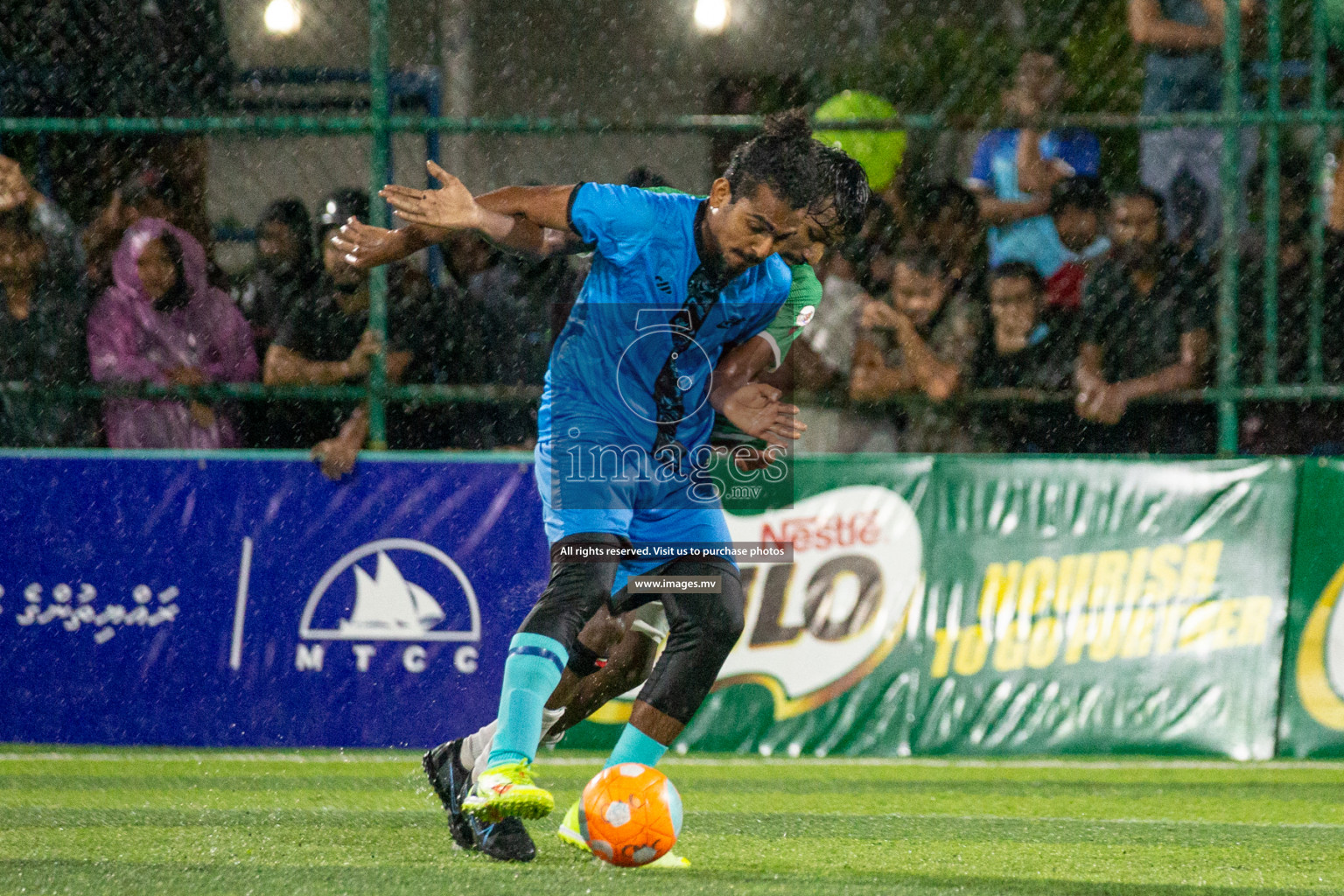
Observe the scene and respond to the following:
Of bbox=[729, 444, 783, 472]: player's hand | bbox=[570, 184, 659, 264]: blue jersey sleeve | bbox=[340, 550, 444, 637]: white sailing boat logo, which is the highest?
bbox=[570, 184, 659, 264]: blue jersey sleeve

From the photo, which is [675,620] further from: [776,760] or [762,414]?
[776,760]

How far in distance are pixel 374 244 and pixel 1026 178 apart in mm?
3796

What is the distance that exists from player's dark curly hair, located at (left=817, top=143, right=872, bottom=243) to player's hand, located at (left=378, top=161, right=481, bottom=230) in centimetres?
89

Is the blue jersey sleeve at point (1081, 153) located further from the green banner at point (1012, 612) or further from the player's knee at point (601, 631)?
the player's knee at point (601, 631)

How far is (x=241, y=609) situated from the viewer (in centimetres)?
621

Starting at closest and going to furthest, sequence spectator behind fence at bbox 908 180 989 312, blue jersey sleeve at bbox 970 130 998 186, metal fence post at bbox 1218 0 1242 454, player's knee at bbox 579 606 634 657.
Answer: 1. player's knee at bbox 579 606 634 657
2. metal fence post at bbox 1218 0 1242 454
3. spectator behind fence at bbox 908 180 989 312
4. blue jersey sleeve at bbox 970 130 998 186

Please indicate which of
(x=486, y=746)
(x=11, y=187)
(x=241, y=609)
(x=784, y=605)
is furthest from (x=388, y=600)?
(x=11, y=187)

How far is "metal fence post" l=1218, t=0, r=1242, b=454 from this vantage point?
6293 millimetres

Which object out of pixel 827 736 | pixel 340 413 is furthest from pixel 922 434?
pixel 340 413

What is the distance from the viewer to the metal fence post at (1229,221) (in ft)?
20.6

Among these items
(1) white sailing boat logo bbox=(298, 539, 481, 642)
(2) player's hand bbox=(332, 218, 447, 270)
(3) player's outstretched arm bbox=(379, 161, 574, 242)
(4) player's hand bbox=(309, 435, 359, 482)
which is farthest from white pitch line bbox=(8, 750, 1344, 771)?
(3) player's outstretched arm bbox=(379, 161, 574, 242)

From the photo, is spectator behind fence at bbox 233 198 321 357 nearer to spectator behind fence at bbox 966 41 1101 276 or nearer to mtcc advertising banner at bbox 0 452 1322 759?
mtcc advertising banner at bbox 0 452 1322 759

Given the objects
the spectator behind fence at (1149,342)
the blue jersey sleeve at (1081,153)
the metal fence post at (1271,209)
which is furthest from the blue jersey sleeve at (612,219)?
the blue jersey sleeve at (1081,153)

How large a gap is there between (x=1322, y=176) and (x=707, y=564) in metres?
3.84
